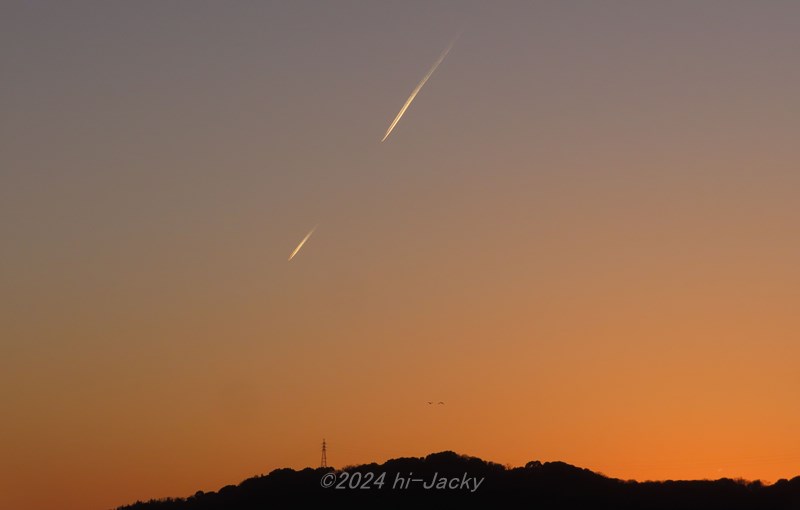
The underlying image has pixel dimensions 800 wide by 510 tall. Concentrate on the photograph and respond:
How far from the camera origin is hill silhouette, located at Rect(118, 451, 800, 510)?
10775 cm

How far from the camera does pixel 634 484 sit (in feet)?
373

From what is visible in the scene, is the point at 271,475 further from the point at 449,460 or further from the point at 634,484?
the point at 634,484

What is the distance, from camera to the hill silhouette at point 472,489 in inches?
4242

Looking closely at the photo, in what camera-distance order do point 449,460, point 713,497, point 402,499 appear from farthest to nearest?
1. point 449,460
2. point 402,499
3. point 713,497

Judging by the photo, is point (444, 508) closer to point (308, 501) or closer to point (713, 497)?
point (308, 501)

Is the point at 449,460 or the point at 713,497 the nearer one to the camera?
the point at 713,497

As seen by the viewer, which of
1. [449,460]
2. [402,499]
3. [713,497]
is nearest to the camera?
[713,497]

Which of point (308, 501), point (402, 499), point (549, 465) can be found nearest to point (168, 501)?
point (308, 501)

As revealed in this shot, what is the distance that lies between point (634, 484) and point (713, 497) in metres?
8.20

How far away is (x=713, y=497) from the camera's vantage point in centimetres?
10762

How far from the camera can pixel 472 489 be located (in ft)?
378

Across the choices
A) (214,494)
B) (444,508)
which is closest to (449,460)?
(444,508)

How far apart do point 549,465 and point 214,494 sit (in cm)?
3315

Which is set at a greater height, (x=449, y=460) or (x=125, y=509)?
(x=449, y=460)
